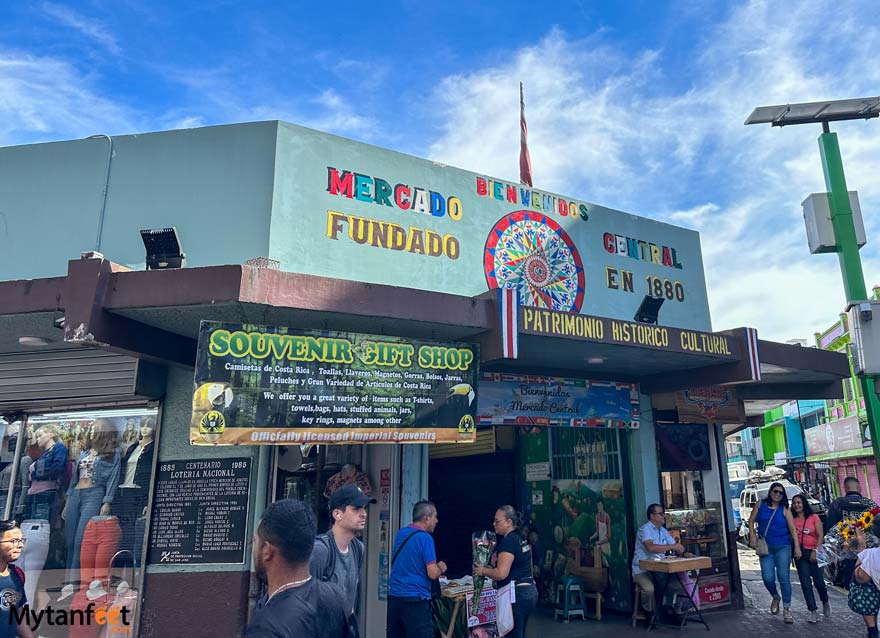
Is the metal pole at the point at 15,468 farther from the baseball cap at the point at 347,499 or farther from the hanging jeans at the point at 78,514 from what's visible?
the baseball cap at the point at 347,499

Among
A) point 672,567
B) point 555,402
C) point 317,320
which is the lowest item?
point 672,567

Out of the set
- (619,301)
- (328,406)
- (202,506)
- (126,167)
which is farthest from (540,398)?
(126,167)

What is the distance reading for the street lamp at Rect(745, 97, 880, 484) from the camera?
321 inches

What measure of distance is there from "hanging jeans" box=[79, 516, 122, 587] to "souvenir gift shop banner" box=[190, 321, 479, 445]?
8.13ft

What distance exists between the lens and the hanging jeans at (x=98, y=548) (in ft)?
22.1

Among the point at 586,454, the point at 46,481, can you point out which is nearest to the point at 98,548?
the point at 46,481

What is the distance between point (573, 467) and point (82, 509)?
6.95 metres

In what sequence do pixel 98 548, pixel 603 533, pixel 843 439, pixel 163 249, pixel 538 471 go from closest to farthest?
pixel 163 249
pixel 98 548
pixel 603 533
pixel 538 471
pixel 843 439

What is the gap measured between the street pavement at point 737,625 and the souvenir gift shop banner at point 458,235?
4.43 metres

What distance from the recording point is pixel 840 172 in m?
8.62

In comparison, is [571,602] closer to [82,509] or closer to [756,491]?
[82,509]

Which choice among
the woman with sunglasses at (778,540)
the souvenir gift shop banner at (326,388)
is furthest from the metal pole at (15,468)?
the woman with sunglasses at (778,540)

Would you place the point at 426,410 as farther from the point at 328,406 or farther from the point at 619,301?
the point at 619,301

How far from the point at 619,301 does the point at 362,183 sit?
4.47 m
